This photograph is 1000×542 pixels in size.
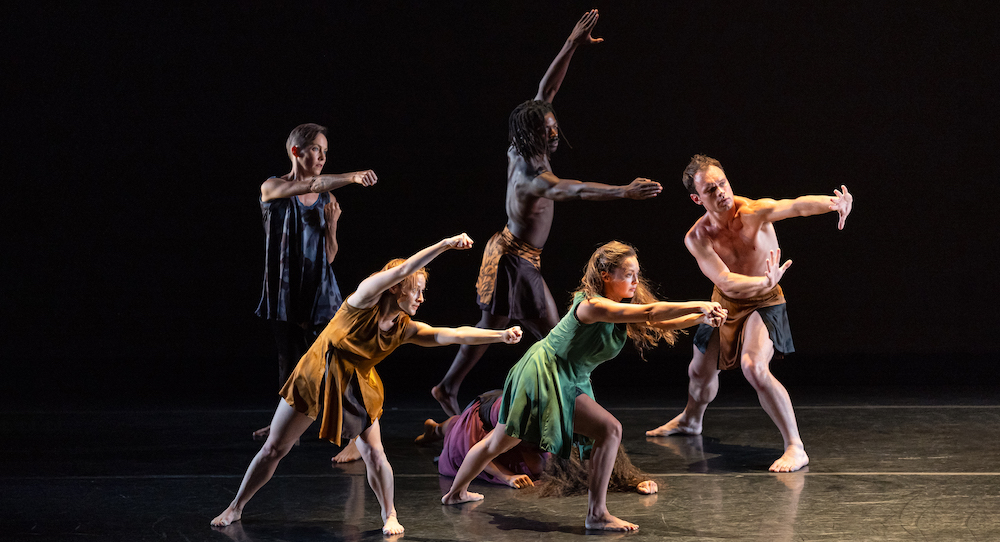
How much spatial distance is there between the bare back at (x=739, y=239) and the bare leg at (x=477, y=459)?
1.31m

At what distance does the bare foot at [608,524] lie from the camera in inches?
120

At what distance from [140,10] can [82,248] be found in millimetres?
1720

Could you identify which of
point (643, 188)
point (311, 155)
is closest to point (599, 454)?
point (643, 188)

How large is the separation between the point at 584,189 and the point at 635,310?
100 cm

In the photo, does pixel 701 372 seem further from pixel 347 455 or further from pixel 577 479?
pixel 347 455

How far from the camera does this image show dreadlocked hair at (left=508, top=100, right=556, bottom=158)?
165 inches

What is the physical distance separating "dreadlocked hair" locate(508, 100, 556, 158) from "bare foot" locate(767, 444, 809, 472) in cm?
164

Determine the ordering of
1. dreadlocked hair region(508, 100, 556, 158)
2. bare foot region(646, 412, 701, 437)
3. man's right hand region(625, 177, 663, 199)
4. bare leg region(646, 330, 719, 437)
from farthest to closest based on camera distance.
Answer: bare foot region(646, 412, 701, 437), bare leg region(646, 330, 719, 437), dreadlocked hair region(508, 100, 556, 158), man's right hand region(625, 177, 663, 199)

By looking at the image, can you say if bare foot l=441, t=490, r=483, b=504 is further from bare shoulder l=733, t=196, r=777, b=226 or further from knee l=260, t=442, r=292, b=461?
bare shoulder l=733, t=196, r=777, b=226

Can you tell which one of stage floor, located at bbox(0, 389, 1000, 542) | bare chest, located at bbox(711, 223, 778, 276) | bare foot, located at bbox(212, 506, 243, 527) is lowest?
stage floor, located at bbox(0, 389, 1000, 542)

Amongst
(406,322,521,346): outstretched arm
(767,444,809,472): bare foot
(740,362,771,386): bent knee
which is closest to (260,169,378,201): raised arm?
(406,322,521,346): outstretched arm

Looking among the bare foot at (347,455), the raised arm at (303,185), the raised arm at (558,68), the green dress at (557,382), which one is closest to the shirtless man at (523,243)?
the raised arm at (558,68)

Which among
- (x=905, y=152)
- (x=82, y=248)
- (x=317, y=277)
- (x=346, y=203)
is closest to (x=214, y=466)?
(x=317, y=277)

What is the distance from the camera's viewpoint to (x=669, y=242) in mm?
6672
